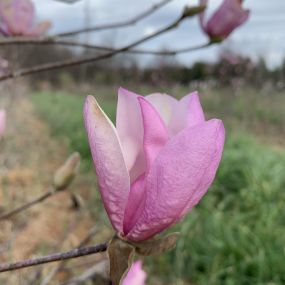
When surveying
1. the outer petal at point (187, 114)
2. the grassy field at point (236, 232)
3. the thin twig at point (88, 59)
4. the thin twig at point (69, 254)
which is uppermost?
the thin twig at point (88, 59)

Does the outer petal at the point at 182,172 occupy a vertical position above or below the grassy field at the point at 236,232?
above

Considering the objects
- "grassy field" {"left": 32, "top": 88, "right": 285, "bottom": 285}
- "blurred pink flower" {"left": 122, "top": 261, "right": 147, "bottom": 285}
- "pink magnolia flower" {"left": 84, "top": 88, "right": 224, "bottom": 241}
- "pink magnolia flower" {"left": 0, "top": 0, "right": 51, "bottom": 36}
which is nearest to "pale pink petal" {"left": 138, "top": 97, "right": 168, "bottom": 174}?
"pink magnolia flower" {"left": 84, "top": 88, "right": 224, "bottom": 241}

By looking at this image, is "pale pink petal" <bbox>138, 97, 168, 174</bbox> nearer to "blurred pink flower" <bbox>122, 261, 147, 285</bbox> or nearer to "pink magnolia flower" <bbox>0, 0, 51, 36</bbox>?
"blurred pink flower" <bbox>122, 261, 147, 285</bbox>

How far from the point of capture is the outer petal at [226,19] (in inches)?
31.7

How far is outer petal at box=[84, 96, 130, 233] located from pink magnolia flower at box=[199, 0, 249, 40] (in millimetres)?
460

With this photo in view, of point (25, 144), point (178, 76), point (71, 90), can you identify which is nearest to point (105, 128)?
point (25, 144)

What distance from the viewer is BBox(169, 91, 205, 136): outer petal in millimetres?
432

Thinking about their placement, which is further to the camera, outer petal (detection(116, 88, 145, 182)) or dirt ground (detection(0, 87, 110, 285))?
dirt ground (detection(0, 87, 110, 285))

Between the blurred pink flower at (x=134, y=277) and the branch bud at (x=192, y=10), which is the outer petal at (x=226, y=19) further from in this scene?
the blurred pink flower at (x=134, y=277)

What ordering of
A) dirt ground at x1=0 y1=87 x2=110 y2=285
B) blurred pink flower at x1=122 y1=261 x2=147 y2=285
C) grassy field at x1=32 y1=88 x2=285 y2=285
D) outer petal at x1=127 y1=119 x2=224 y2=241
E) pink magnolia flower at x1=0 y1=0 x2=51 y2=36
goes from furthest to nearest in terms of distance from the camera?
grassy field at x1=32 y1=88 x2=285 y2=285 < dirt ground at x1=0 y1=87 x2=110 y2=285 < pink magnolia flower at x1=0 y1=0 x2=51 y2=36 < blurred pink flower at x1=122 y1=261 x2=147 y2=285 < outer petal at x1=127 y1=119 x2=224 y2=241

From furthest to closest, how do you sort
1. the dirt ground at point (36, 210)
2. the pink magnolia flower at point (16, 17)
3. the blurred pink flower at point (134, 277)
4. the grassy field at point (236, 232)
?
1. the grassy field at point (236, 232)
2. the dirt ground at point (36, 210)
3. the pink magnolia flower at point (16, 17)
4. the blurred pink flower at point (134, 277)

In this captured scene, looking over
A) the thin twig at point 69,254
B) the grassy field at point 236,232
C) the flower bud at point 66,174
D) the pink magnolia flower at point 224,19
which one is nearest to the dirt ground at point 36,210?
the grassy field at point 236,232

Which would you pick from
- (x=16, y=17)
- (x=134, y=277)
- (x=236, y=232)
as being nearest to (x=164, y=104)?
(x=134, y=277)

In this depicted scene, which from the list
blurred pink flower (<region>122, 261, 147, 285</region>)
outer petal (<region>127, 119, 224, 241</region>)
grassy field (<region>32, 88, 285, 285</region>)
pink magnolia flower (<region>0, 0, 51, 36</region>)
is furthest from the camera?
grassy field (<region>32, 88, 285, 285</region>)
